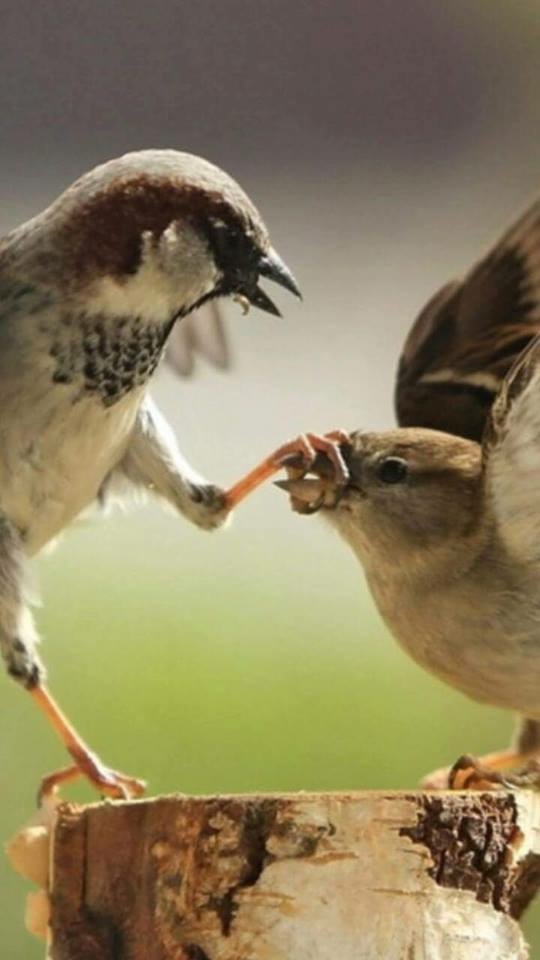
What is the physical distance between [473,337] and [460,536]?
0.75ft

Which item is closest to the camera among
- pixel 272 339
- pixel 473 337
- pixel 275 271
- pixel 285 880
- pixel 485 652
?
pixel 285 880

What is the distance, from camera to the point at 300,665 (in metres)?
2.07

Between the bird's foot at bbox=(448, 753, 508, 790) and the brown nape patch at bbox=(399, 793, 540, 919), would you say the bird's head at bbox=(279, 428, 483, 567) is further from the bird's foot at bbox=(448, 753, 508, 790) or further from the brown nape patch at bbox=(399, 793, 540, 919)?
the brown nape patch at bbox=(399, 793, 540, 919)

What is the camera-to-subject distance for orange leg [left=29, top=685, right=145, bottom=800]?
1222 mm

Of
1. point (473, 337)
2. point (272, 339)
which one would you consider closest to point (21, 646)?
point (473, 337)

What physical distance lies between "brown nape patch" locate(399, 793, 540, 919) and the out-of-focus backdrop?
2.61 feet

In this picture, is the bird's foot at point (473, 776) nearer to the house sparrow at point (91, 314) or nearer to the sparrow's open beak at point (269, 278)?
the house sparrow at point (91, 314)

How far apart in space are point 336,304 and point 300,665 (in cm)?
46

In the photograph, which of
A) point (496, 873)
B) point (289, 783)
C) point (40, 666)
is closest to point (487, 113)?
point (289, 783)

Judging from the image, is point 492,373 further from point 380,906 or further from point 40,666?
point 380,906

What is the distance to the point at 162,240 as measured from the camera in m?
1.17

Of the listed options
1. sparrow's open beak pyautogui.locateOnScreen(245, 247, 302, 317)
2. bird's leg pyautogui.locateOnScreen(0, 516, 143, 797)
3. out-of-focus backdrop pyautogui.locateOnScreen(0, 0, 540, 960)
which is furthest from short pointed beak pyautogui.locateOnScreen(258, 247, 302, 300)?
out-of-focus backdrop pyautogui.locateOnScreen(0, 0, 540, 960)

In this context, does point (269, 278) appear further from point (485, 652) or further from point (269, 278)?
point (485, 652)

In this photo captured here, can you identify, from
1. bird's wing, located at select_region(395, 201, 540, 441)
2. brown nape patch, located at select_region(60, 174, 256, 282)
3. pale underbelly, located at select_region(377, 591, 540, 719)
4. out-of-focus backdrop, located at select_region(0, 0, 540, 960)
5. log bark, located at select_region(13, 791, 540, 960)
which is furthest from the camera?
out-of-focus backdrop, located at select_region(0, 0, 540, 960)
